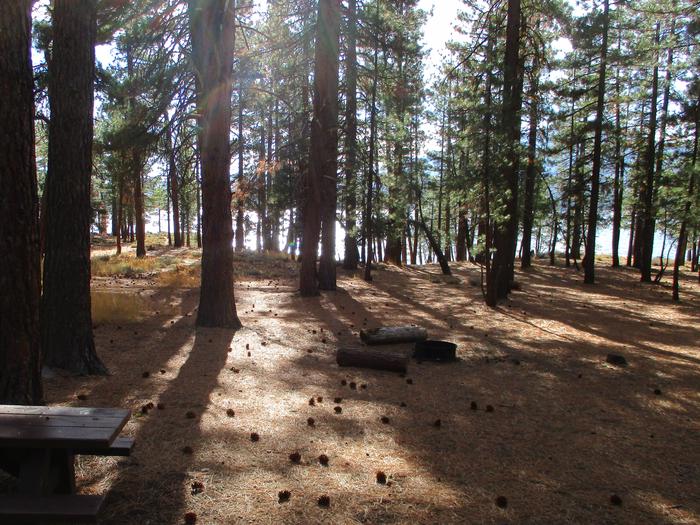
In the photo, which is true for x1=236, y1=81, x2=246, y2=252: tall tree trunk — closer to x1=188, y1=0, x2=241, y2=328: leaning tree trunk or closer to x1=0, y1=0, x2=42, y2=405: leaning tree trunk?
x1=188, y1=0, x2=241, y2=328: leaning tree trunk

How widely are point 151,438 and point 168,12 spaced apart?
8.54 meters

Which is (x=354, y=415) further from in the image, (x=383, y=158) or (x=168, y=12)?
(x=383, y=158)

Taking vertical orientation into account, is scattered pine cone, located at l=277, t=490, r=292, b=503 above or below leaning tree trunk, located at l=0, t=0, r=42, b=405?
below

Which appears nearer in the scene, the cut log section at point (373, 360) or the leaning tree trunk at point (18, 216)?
the leaning tree trunk at point (18, 216)

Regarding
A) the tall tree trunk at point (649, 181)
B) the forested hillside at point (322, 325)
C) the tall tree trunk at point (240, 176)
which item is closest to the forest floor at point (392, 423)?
the forested hillside at point (322, 325)

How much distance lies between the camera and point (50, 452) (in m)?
2.95

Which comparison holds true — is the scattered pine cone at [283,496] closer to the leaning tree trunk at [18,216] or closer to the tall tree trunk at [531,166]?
the leaning tree trunk at [18,216]

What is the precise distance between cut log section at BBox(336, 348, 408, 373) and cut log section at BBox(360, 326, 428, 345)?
4.25ft

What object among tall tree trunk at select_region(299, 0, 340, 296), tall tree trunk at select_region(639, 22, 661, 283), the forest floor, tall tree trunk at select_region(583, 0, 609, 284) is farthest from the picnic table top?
tall tree trunk at select_region(639, 22, 661, 283)

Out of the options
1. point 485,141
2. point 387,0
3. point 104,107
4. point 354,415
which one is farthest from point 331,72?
point 354,415

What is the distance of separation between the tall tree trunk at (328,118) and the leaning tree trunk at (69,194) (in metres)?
8.66

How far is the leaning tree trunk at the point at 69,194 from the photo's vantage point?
18.6 feet

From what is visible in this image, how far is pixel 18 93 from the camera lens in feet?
11.5

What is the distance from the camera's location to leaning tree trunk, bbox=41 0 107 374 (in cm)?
567
